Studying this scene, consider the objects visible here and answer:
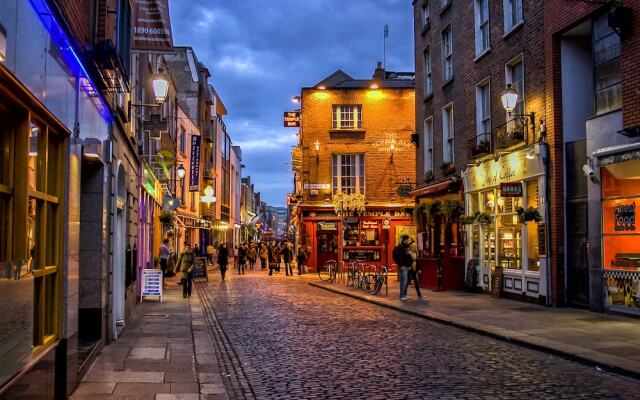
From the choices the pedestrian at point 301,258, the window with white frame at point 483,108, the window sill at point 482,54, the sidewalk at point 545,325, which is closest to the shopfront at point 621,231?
the sidewalk at point 545,325

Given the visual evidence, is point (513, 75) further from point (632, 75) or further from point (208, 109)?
point (208, 109)

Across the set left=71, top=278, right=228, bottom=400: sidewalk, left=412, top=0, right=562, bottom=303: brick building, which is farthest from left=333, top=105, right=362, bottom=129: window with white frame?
left=71, top=278, right=228, bottom=400: sidewalk

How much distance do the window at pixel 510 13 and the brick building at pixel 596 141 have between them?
2.06 m

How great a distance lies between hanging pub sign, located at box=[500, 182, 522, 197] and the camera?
57.0 feet

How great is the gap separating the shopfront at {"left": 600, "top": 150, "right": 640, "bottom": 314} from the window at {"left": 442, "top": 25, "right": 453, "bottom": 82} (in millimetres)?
10371

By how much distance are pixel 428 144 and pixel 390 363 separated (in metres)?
17.9

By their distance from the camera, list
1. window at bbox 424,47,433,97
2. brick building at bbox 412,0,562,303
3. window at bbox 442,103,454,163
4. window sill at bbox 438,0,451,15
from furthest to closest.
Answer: window at bbox 424,47,433,97 → window at bbox 442,103,454,163 → window sill at bbox 438,0,451,15 → brick building at bbox 412,0,562,303

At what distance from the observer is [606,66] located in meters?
14.4

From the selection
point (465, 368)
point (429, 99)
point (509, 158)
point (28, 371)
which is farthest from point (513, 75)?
point (28, 371)

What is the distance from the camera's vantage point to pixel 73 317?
6.96 metres

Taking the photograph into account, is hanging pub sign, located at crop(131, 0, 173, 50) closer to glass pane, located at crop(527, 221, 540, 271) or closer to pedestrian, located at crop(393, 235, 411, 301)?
pedestrian, located at crop(393, 235, 411, 301)

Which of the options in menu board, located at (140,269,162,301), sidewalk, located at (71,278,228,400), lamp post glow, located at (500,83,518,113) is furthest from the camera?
menu board, located at (140,269,162,301)

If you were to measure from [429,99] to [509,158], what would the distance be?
8.12 meters

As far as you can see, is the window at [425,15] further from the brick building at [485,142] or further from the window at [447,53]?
the window at [447,53]
